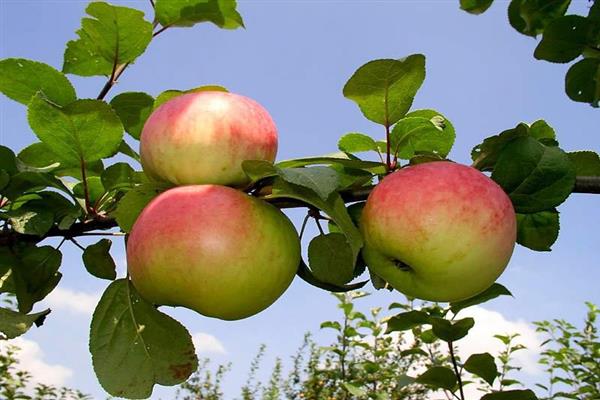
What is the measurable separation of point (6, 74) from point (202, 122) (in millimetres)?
512

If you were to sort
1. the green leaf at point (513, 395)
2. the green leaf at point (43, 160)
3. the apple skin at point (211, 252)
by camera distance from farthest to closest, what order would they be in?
the green leaf at point (513, 395) < the green leaf at point (43, 160) < the apple skin at point (211, 252)

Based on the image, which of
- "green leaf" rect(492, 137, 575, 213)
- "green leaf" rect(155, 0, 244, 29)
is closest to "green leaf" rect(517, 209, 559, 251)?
"green leaf" rect(492, 137, 575, 213)

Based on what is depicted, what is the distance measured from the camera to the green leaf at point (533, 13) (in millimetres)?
2000

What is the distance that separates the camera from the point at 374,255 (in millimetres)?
1063

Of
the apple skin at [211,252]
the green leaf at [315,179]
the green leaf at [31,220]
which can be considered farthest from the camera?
the green leaf at [31,220]

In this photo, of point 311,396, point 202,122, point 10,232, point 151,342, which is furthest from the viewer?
point 311,396

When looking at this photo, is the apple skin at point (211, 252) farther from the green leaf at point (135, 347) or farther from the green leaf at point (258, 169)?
the green leaf at point (135, 347)

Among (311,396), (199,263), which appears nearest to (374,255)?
(199,263)

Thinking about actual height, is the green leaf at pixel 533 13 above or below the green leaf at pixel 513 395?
above

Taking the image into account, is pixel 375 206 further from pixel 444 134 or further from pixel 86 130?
pixel 86 130

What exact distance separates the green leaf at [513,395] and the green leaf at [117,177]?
1.32m

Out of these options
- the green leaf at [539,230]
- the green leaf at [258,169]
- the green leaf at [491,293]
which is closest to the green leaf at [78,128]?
the green leaf at [258,169]

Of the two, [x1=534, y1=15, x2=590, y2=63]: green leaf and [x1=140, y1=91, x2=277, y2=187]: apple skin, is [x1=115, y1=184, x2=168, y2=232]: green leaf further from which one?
[x1=534, y1=15, x2=590, y2=63]: green leaf

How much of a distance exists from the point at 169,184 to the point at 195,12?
501 millimetres
